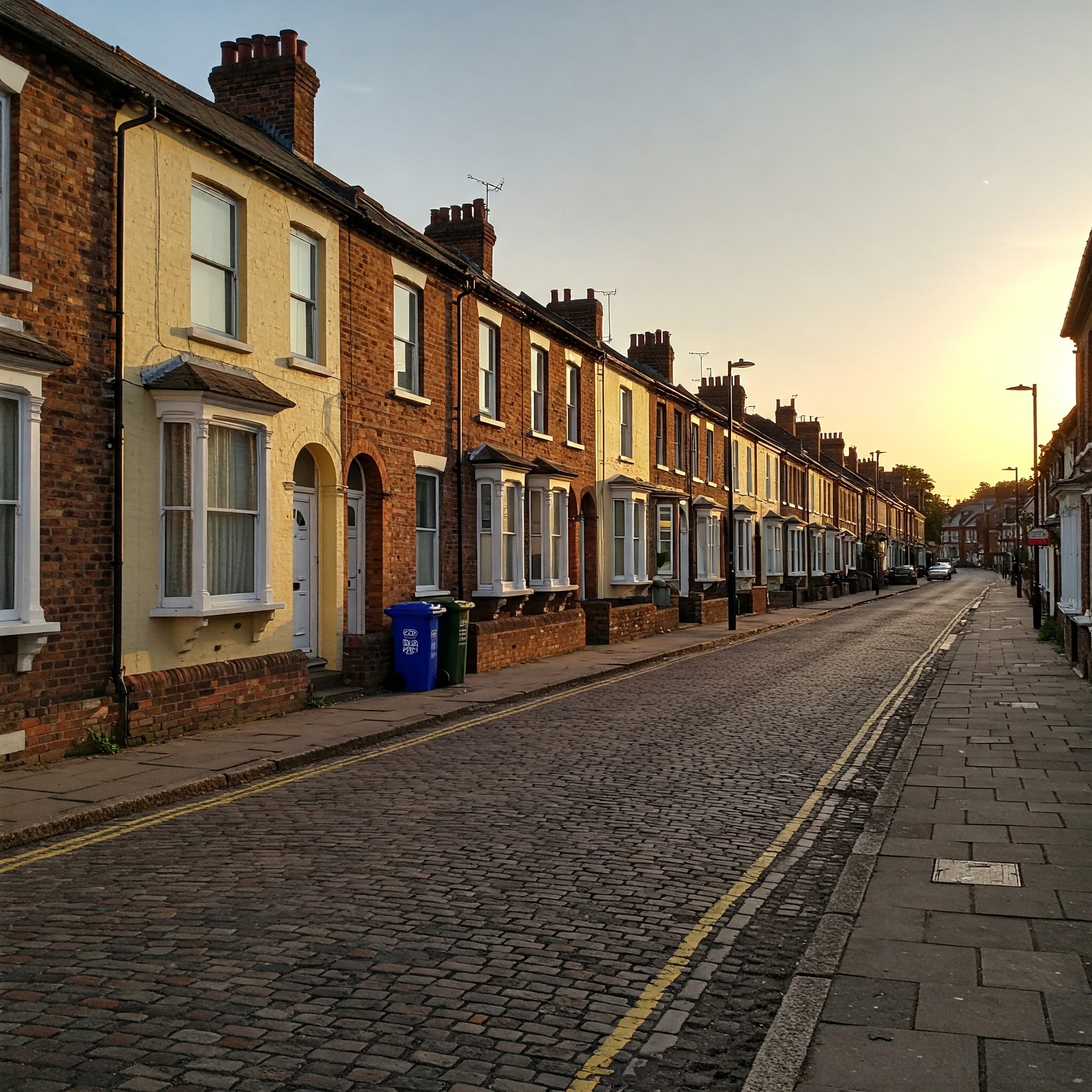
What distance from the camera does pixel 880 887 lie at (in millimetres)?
6301

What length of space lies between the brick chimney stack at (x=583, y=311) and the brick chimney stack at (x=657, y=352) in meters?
7.47

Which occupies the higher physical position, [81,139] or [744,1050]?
[81,139]

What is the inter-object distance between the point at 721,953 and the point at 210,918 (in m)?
2.69

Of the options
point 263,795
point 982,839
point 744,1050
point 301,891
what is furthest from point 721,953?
point 263,795

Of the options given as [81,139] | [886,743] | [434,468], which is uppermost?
[81,139]

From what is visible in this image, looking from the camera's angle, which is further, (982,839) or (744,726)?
(744,726)

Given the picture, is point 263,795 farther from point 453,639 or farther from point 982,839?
point 453,639

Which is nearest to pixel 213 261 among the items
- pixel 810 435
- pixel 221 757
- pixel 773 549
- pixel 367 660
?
pixel 367 660

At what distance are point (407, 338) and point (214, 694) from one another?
7909 millimetres

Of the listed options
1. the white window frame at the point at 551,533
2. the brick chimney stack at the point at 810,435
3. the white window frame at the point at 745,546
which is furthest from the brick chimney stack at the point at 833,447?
the white window frame at the point at 551,533

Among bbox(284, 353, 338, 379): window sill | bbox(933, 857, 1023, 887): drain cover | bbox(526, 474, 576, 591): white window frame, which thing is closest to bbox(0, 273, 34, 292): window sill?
bbox(284, 353, 338, 379): window sill

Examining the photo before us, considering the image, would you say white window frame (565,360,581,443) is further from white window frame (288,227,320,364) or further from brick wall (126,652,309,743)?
brick wall (126,652,309,743)

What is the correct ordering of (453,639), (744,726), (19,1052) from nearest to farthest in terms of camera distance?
(19,1052) < (744,726) < (453,639)

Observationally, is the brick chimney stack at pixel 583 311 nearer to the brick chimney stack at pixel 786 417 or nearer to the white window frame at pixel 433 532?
the white window frame at pixel 433 532
